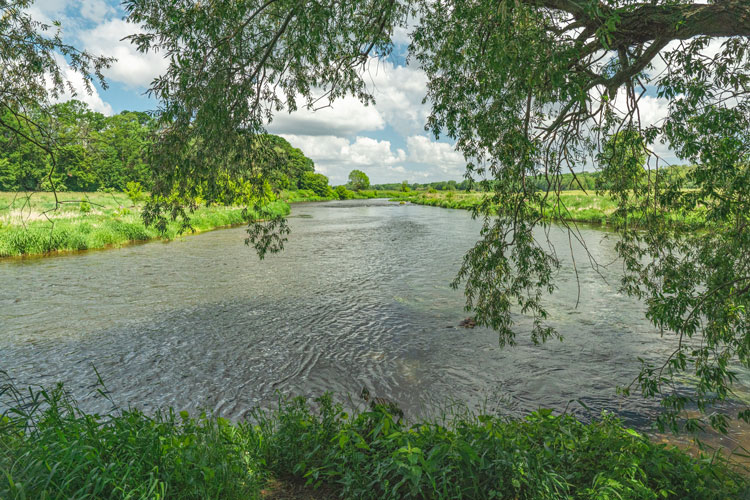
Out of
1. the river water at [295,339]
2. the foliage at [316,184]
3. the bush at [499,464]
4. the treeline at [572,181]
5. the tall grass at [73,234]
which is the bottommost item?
the river water at [295,339]

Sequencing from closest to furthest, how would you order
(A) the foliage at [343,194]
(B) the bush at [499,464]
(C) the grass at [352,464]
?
(C) the grass at [352,464]
(B) the bush at [499,464]
(A) the foliage at [343,194]

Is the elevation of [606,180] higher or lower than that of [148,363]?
higher

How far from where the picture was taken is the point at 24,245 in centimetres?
1756

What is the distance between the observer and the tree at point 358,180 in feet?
501

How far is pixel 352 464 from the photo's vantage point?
3602 millimetres

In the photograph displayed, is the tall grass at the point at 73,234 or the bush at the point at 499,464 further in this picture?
the tall grass at the point at 73,234

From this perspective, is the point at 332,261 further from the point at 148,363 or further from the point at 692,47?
the point at 692,47

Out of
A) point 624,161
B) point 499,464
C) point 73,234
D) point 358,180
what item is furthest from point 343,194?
point 499,464

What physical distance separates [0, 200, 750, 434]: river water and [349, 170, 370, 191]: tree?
13809 centimetres

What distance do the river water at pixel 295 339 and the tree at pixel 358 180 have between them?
453 ft

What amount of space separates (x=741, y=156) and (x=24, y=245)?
24.5 meters

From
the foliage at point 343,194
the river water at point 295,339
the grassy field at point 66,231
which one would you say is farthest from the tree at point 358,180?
the river water at point 295,339

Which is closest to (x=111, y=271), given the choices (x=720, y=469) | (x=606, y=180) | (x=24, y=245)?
(x=24, y=245)

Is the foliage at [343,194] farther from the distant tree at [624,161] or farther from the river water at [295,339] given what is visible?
the distant tree at [624,161]
